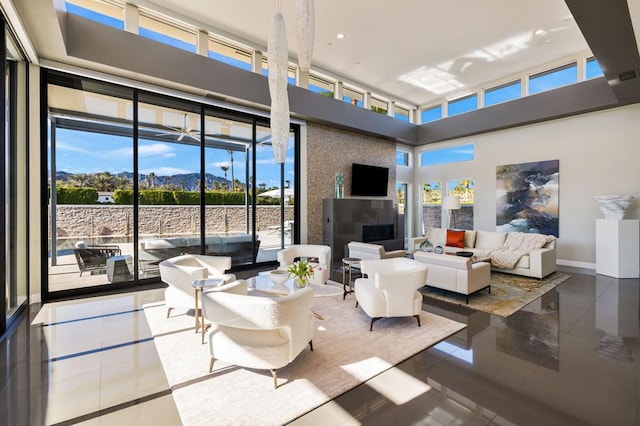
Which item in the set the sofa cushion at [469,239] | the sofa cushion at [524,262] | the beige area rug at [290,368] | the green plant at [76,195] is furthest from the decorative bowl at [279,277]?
the sofa cushion at [469,239]

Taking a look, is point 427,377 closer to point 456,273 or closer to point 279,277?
point 279,277

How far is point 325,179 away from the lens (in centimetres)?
827

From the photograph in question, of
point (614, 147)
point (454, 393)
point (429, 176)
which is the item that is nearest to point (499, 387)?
point (454, 393)

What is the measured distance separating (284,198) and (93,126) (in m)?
4.09

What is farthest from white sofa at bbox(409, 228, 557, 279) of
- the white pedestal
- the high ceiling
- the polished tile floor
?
the high ceiling

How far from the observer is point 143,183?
5562 mm

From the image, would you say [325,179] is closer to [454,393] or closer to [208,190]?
[208,190]

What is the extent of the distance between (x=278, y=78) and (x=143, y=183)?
372cm

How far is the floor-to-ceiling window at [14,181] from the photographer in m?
3.68

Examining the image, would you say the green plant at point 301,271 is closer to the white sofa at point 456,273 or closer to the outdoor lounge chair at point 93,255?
the white sofa at point 456,273

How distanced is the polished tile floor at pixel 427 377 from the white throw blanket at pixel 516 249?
7.57 feet

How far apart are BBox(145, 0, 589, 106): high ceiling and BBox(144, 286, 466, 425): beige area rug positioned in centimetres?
535

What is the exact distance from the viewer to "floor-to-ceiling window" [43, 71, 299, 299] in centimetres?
492

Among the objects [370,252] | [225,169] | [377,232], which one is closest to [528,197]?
[377,232]
